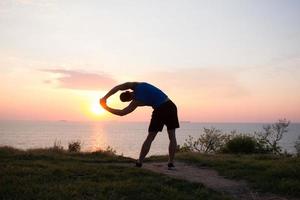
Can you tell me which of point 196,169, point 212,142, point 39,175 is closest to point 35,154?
point 39,175

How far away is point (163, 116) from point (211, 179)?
160cm

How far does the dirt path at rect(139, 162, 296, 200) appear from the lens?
8.10 m

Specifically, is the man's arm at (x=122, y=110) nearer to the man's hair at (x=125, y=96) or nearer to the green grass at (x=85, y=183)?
the man's hair at (x=125, y=96)

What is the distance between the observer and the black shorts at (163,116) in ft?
31.7

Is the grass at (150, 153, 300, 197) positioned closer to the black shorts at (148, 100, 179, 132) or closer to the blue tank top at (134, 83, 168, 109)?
the black shorts at (148, 100, 179, 132)

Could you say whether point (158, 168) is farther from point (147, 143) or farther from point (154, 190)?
point (154, 190)

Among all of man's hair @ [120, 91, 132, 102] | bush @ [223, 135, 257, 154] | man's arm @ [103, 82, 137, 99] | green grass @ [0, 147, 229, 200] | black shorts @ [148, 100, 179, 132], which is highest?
man's arm @ [103, 82, 137, 99]

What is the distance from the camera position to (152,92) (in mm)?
9578

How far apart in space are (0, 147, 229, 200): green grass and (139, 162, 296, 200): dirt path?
Answer: 470 millimetres

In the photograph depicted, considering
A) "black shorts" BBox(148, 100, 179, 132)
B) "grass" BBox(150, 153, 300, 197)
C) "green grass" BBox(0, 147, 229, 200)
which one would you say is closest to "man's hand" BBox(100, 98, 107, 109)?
"black shorts" BBox(148, 100, 179, 132)

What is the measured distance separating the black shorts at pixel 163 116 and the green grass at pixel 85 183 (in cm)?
99

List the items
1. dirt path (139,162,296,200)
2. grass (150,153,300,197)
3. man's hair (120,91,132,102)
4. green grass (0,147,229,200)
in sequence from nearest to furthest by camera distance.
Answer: green grass (0,147,229,200) → dirt path (139,162,296,200) → grass (150,153,300,197) → man's hair (120,91,132,102)

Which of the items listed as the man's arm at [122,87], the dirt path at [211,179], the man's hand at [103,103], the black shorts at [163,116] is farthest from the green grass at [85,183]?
the man's arm at [122,87]

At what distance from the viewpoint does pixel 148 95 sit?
955 centimetres
